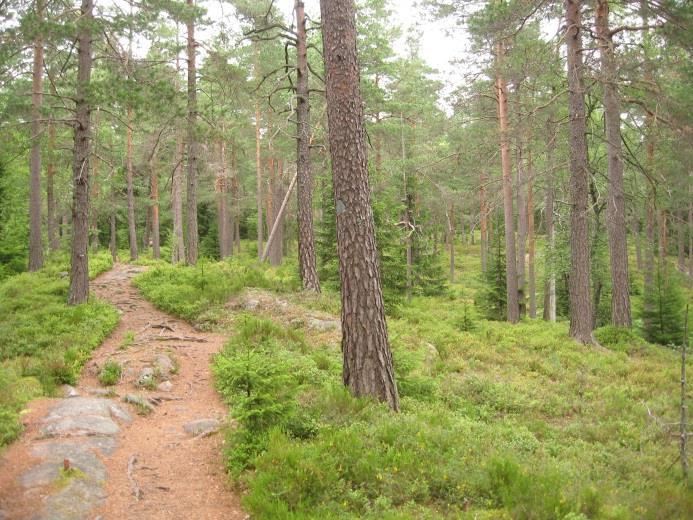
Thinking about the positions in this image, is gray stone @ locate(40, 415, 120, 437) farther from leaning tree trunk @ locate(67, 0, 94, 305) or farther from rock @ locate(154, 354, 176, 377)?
leaning tree trunk @ locate(67, 0, 94, 305)

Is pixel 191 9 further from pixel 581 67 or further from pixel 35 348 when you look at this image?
pixel 581 67

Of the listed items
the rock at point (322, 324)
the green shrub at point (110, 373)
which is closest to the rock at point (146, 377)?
the green shrub at point (110, 373)

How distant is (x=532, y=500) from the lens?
4.64m

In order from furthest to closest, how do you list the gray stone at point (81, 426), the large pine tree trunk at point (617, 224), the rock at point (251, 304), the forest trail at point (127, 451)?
the large pine tree trunk at point (617, 224) < the rock at point (251, 304) < the gray stone at point (81, 426) < the forest trail at point (127, 451)

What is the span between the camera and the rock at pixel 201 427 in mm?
6814

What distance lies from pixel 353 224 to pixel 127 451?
155 inches

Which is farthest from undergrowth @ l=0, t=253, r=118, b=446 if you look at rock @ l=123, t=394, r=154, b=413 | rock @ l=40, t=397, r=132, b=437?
rock @ l=123, t=394, r=154, b=413

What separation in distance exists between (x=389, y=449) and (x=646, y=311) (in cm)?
1481

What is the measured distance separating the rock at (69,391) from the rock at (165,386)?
1257 millimetres

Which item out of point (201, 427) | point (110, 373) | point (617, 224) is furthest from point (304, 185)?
point (617, 224)

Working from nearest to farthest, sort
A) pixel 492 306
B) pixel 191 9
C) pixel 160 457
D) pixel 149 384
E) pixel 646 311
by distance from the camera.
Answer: pixel 160 457, pixel 149 384, pixel 191 9, pixel 646 311, pixel 492 306

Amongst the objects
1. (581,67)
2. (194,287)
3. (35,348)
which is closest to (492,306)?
(581,67)

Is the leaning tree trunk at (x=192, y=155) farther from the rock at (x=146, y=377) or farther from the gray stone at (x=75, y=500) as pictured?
the gray stone at (x=75, y=500)

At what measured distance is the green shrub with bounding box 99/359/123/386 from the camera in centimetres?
846
